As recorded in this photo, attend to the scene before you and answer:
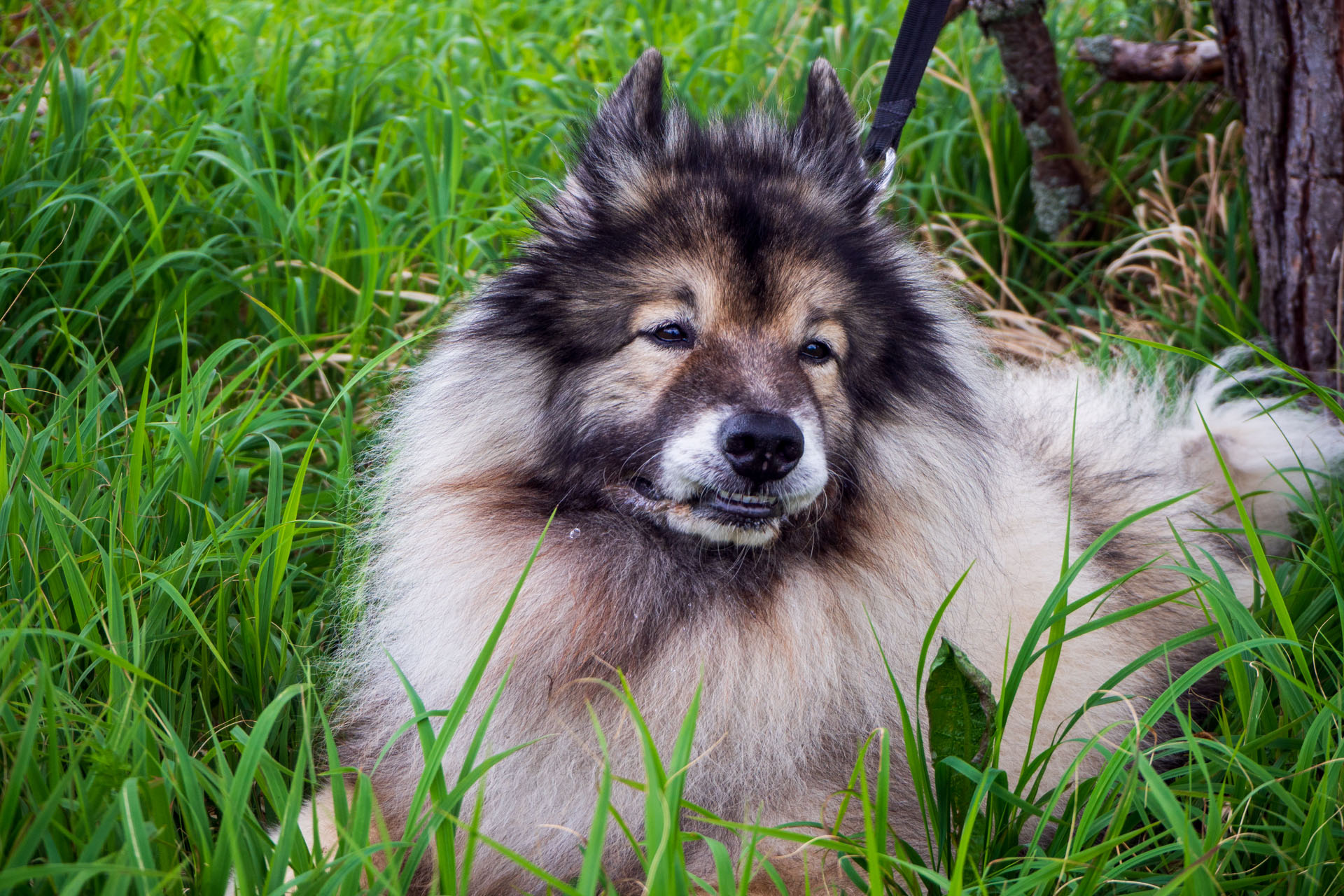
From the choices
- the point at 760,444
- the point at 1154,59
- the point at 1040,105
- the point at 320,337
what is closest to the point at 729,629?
the point at 760,444

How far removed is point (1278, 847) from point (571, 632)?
1.27 m

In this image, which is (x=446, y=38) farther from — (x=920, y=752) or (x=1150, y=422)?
(x=920, y=752)

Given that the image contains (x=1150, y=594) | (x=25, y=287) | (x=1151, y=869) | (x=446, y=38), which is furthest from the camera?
(x=446, y=38)

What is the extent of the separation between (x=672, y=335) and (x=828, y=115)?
69 centimetres

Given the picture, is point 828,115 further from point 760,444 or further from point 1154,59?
point 1154,59

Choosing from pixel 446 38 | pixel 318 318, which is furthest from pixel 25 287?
pixel 446 38

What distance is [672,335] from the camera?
81.2 inches

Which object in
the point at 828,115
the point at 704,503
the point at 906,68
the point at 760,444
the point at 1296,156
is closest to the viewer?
the point at 760,444

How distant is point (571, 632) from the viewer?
208cm

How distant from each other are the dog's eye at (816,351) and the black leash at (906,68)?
33.6 inches

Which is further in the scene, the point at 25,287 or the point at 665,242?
the point at 25,287

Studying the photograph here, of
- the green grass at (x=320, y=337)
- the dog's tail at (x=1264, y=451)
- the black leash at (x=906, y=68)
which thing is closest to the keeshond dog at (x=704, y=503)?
the green grass at (x=320, y=337)

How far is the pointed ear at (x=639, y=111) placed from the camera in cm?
224

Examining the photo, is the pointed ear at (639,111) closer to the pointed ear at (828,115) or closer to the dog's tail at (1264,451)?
the pointed ear at (828,115)
